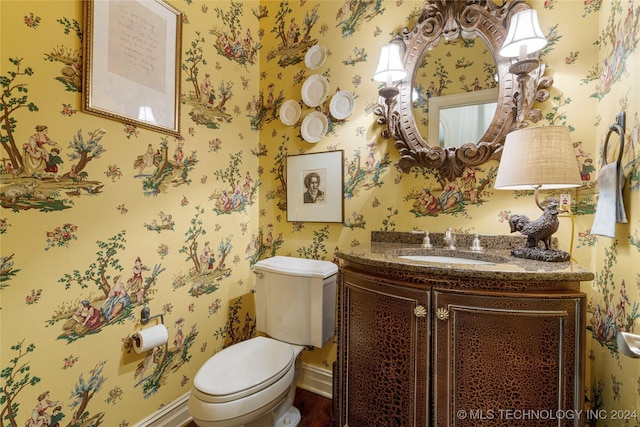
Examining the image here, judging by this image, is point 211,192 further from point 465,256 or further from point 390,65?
point 465,256

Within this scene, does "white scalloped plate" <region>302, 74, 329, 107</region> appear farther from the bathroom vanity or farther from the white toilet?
the bathroom vanity

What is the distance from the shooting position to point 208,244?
1.69m

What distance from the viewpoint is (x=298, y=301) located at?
1.55 m

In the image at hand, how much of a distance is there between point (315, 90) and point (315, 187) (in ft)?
2.05

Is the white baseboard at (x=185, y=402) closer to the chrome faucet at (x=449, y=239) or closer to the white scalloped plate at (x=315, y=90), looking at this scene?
the chrome faucet at (x=449, y=239)

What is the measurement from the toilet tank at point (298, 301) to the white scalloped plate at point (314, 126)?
797 mm

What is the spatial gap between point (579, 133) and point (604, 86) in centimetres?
19

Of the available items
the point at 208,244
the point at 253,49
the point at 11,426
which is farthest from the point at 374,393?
the point at 253,49

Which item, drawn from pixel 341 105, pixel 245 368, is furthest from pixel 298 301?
pixel 341 105

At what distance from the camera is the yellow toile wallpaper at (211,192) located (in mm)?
987

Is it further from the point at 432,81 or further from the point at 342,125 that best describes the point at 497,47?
the point at 342,125

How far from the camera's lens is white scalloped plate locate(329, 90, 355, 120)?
66.7 inches

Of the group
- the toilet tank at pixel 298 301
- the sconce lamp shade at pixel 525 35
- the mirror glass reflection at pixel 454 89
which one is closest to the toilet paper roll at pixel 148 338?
the toilet tank at pixel 298 301

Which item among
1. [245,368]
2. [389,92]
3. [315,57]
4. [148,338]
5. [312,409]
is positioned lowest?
[312,409]
